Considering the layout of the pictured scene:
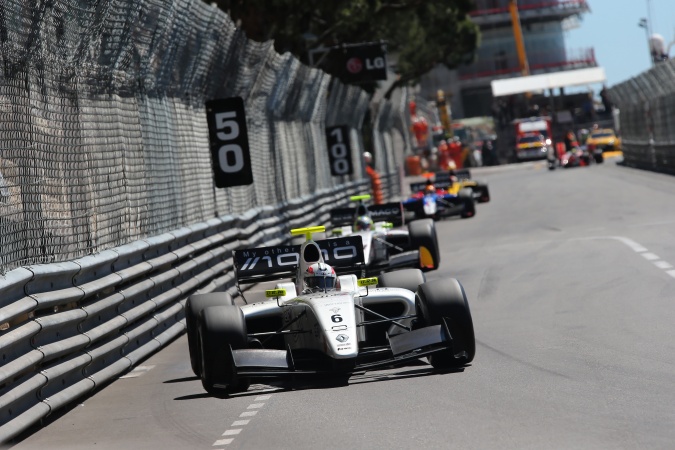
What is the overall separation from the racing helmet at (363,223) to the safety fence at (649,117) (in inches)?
875

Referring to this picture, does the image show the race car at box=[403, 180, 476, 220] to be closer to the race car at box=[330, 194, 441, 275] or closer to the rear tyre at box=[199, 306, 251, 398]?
the race car at box=[330, 194, 441, 275]

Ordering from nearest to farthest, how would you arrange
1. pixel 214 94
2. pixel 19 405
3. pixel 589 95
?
pixel 19 405, pixel 214 94, pixel 589 95

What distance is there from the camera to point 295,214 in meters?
25.4

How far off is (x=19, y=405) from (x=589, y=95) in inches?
3863

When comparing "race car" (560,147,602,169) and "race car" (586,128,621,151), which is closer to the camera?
"race car" (560,147,602,169)

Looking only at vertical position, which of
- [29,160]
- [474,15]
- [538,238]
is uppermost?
[474,15]

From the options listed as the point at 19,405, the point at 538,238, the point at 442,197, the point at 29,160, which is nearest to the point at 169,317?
the point at 29,160

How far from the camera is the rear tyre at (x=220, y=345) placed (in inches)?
384

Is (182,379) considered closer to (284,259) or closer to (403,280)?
(284,259)

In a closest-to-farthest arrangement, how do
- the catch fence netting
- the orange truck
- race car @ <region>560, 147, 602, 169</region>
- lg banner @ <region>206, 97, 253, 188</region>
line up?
the catch fence netting < lg banner @ <region>206, 97, 253, 188</region> < race car @ <region>560, 147, 602, 169</region> < the orange truck

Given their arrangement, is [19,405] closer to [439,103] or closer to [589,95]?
[439,103]

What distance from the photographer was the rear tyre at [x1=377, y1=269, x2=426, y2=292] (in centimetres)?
1140

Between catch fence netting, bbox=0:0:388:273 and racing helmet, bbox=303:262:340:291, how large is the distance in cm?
189

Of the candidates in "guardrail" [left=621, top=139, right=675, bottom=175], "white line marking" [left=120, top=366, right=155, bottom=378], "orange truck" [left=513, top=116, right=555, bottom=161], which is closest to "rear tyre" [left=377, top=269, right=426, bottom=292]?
"white line marking" [left=120, top=366, right=155, bottom=378]
